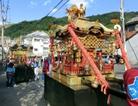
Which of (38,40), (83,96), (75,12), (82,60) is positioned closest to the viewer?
(83,96)

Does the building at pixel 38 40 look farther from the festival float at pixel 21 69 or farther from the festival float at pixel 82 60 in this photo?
the festival float at pixel 82 60

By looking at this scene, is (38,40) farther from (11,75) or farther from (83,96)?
(83,96)

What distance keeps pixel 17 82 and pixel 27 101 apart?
34.2ft

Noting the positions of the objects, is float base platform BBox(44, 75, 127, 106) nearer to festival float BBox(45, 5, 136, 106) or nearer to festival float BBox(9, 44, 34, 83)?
festival float BBox(45, 5, 136, 106)

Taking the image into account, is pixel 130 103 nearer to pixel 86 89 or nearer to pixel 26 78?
pixel 86 89

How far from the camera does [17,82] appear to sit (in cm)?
2611

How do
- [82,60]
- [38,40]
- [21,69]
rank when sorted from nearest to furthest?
1. [82,60]
2. [21,69]
3. [38,40]

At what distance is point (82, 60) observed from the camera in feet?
38.0

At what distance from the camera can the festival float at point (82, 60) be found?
9.45m

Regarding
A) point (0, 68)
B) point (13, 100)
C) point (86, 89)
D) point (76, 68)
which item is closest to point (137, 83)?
point (86, 89)

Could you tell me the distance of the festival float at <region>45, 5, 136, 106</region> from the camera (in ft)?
31.0

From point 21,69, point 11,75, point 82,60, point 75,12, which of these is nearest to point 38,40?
point 21,69

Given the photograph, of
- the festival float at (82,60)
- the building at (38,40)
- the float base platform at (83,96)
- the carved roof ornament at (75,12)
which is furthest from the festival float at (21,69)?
the building at (38,40)

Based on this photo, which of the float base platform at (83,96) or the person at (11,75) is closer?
the float base platform at (83,96)
